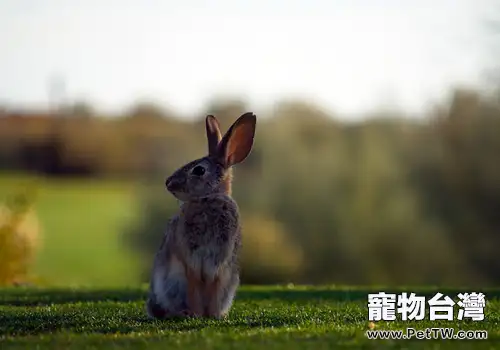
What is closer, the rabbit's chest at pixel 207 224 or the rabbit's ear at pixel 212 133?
the rabbit's chest at pixel 207 224

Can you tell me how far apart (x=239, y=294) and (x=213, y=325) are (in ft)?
10.5

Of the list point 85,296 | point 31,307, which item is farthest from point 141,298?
point 31,307

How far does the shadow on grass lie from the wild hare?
6.66 feet

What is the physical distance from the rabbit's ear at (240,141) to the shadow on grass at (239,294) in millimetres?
2353

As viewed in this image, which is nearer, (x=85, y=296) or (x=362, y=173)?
(x=85, y=296)

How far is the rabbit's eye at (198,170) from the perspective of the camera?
307 inches

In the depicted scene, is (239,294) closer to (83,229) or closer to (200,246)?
(200,246)

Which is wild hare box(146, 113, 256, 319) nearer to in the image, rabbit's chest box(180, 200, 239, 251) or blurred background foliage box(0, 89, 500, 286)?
rabbit's chest box(180, 200, 239, 251)

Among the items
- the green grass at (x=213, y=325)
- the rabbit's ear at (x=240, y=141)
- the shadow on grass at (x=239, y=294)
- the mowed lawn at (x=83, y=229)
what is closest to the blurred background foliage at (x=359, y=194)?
the mowed lawn at (x=83, y=229)

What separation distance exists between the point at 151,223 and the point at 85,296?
12.6 m

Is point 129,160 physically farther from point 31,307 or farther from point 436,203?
point 31,307

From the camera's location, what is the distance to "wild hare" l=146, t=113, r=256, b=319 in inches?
302

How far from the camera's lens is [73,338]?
265 inches

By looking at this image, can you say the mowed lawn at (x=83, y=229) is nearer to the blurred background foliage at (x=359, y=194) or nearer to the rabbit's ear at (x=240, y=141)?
the blurred background foliage at (x=359, y=194)
